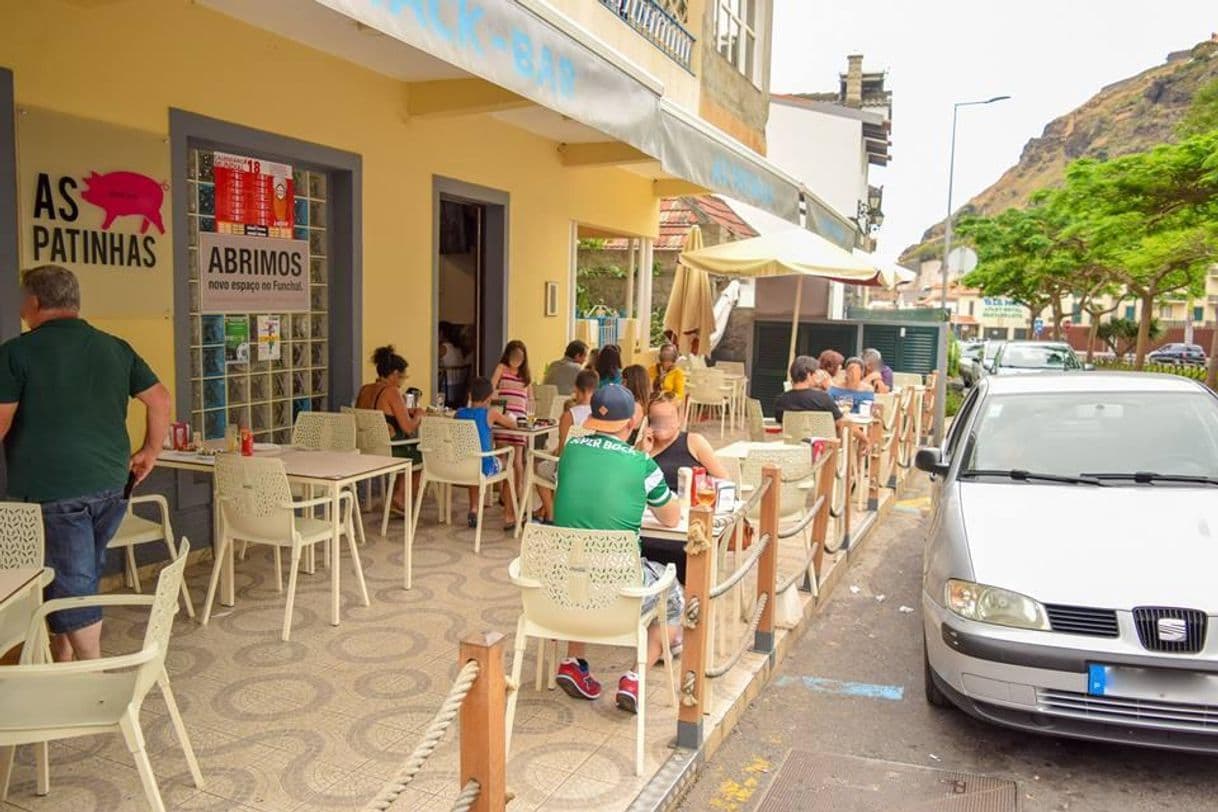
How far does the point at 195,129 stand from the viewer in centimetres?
599

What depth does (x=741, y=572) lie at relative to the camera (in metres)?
4.20

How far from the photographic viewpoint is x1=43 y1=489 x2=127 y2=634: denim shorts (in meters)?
3.66

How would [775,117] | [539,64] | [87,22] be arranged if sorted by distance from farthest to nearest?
[775,117] < [87,22] < [539,64]

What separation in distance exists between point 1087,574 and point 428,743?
293 centimetres

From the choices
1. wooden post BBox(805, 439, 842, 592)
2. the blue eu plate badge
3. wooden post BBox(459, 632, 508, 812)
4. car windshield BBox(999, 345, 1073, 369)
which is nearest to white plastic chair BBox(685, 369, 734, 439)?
wooden post BBox(805, 439, 842, 592)

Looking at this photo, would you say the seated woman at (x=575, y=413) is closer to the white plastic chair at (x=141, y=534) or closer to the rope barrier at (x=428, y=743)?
the white plastic chair at (x=141, y=534)

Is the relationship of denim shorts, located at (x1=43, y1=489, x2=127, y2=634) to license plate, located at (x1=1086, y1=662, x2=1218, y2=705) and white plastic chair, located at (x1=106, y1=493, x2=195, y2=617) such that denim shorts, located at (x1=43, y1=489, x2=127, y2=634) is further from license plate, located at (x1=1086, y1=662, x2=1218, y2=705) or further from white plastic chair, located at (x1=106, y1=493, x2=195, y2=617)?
license plate, located at (x1=1086, y1=662, x2=1218, y2=705)

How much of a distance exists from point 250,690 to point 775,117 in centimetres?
3142

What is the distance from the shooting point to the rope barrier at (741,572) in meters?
3.82

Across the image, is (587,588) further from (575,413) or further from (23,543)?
(575,413)

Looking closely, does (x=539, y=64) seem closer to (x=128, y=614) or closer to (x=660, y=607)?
(x=660, y=607)

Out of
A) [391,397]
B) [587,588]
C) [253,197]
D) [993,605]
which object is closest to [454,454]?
[391,397]

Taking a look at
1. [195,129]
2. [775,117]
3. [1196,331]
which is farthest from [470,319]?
[1196,331]

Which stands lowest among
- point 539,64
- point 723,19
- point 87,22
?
point 539,64
